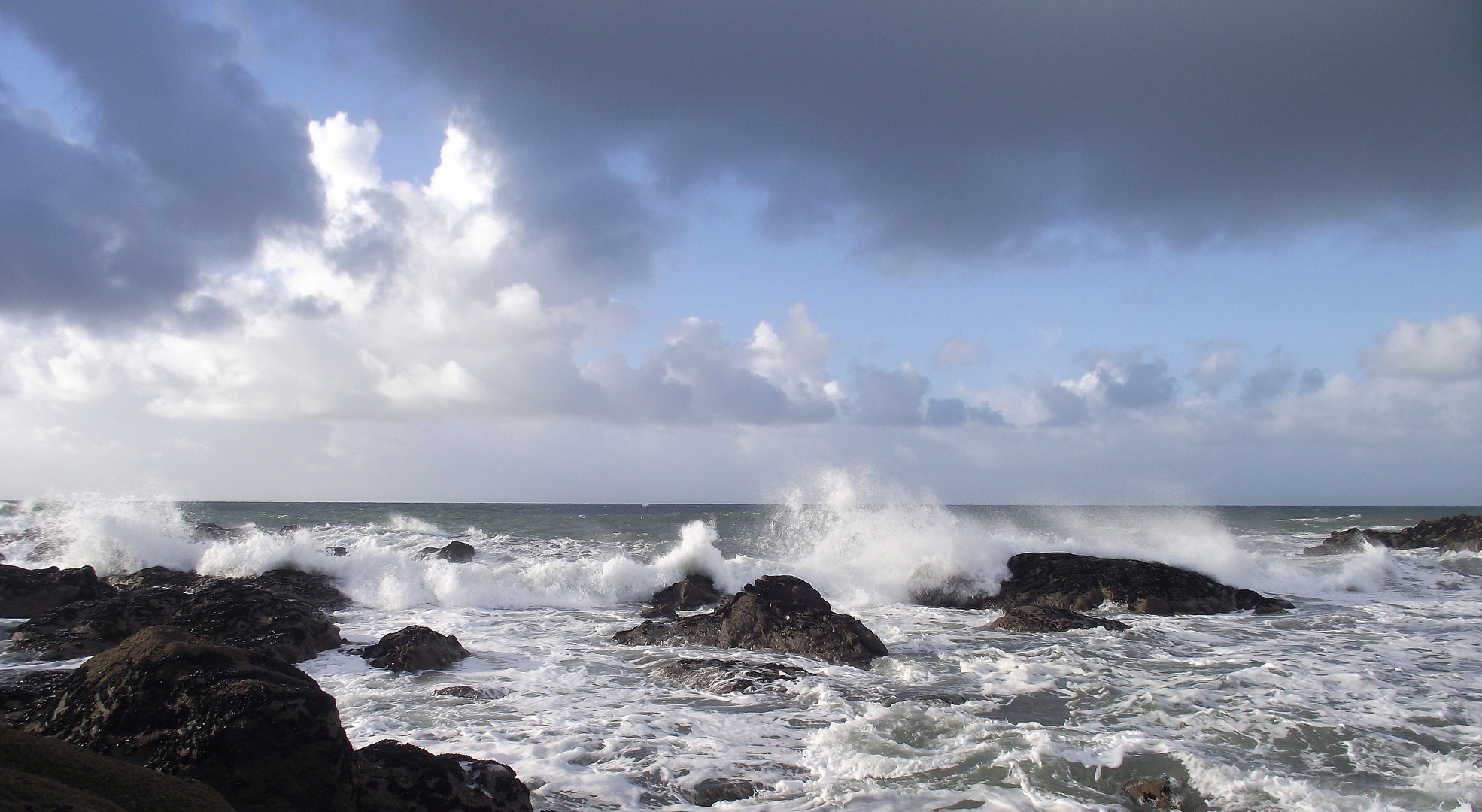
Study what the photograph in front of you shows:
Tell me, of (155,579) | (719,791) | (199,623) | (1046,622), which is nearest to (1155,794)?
A: (719,791)

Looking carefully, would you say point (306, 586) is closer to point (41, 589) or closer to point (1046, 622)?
point (41, 589)

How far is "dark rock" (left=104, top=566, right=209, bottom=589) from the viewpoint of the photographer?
15.1 meters

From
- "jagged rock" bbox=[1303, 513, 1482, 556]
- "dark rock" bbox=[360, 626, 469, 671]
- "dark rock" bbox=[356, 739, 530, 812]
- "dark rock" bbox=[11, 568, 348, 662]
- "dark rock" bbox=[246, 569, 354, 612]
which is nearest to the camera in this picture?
"dark rock" bbox=[356, 739, 530, 812]

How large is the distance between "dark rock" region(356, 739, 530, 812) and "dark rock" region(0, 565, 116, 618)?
12295mm

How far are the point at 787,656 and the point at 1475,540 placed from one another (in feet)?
91.3

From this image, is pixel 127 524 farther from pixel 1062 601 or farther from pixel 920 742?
pixel 1062 601

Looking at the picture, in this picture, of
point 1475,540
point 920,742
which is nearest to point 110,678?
point 920,742

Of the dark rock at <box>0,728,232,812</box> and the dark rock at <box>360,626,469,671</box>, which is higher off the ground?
the dark rock at <box>0,728,232,812</box>

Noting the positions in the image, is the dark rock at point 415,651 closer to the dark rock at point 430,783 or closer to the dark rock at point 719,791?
the dark rock at point 430,783

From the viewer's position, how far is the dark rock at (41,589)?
12398mm

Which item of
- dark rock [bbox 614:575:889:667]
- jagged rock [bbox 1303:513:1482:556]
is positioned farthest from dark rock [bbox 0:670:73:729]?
jagged rock [bbox 1303:513:1482:556]

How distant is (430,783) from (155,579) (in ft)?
49.8

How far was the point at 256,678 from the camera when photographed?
182 inches

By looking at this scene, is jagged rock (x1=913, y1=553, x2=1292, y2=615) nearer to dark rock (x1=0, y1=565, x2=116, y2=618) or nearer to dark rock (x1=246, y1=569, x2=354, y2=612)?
dark rock (x1=246, y1=569, x2=354, y2=612)
